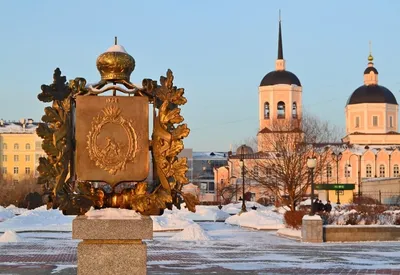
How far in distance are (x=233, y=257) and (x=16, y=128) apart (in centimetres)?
11301

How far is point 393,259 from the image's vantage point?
20.7 meters

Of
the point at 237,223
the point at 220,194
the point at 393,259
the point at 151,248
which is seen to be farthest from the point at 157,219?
the point at 220,194

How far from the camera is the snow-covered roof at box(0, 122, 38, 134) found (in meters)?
128

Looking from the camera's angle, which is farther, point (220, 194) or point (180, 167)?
point (220, 194)

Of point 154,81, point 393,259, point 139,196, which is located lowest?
point 393,259

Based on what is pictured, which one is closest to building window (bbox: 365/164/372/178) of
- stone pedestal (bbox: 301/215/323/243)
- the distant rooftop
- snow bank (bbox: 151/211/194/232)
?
the distant rooftop

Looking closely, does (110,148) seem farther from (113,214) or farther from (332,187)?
(332,187)

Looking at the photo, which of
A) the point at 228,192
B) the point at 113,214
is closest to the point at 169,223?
the point at 113,214

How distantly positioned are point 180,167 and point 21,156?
12252cm

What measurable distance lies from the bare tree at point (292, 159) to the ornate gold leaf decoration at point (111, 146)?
32.4 metres

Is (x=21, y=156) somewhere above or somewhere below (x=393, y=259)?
above

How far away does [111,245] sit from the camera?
26.5ft

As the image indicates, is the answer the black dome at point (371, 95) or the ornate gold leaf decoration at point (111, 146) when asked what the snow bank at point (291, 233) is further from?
the black dome at point (371, 95)

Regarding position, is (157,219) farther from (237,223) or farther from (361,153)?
(361,153)
